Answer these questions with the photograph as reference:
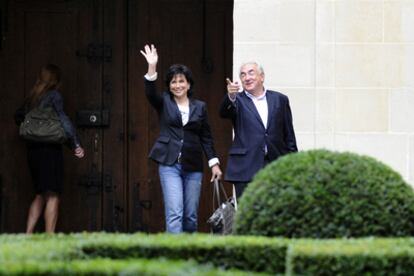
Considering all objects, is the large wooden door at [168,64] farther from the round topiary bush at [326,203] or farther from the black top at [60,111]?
the round topiary bush at [326,203]

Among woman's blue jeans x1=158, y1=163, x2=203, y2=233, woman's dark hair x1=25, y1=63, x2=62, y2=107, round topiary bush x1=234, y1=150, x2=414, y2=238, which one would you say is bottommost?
woman's blue jeans x1=158, y1=163, x2=203, y2=233

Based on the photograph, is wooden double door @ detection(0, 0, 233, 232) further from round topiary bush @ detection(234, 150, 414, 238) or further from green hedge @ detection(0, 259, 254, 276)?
green hedge @ detection(0, 259, 254, 276)

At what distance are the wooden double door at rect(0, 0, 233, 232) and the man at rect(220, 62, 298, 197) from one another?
113 inches

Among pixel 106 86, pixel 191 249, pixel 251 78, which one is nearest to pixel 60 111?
pixel 106 86

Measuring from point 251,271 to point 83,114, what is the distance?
7.22 metres

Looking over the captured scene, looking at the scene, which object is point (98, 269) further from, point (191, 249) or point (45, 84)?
point (45, 84)

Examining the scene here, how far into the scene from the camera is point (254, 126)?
11852mm

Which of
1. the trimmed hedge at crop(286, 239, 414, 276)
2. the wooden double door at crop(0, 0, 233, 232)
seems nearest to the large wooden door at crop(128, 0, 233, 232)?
the wooden double door at crop(0, 0, 233, 232)

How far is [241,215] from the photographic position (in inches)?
335

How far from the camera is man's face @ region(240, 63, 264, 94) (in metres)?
11.9

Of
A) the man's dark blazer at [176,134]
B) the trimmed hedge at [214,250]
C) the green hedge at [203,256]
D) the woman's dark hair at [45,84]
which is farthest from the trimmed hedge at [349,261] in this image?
the woman's dark hair at [45,84]

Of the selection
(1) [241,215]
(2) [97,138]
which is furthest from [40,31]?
(1) [241,215]

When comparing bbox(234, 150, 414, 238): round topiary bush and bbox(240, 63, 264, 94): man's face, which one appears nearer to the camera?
bbox(234, 150, 414, 238): round topiary bush

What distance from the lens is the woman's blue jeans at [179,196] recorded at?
39.2 feet
